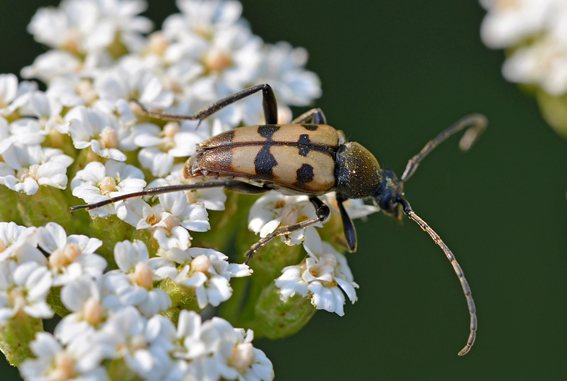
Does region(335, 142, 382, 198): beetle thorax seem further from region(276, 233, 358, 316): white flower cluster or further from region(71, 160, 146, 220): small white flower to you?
region(71, 160, 146, 220): small white flower

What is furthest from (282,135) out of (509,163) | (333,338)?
(509,163)

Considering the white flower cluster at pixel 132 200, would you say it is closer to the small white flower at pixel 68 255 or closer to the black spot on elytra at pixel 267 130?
the small white flower at pixel 68 255

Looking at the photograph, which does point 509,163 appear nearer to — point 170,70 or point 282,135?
point 282,135

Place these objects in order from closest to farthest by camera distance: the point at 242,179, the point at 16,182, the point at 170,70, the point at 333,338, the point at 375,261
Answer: the point at 16,182 < the point at 242,179 < the point at 170,70 < the point at 333,338 < the point at 375,261

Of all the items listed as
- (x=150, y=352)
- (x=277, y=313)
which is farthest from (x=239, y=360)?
(x=277, y=313)

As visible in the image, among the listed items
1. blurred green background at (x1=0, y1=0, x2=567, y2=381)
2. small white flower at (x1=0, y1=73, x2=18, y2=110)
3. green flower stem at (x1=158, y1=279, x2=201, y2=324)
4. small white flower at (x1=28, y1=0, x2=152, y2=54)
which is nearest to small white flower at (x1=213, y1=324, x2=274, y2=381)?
green flower stem at (x1=158, y1=279, x2=201, y2=324)
